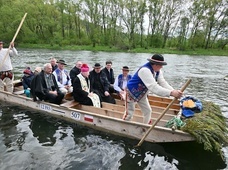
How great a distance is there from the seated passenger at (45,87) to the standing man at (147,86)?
265 cm

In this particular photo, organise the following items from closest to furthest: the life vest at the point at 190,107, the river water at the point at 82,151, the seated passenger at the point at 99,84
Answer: the river water at the point at 82,151 → the life vest at the point at 190,107 → the seated passenger at the point at 99,84

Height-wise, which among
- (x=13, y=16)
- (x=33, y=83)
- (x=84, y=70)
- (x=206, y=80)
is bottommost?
(x=206, y=80)

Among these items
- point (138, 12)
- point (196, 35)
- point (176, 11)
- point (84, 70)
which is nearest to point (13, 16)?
point (138, 12)

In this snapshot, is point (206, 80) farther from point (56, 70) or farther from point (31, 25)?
point (31, 25)

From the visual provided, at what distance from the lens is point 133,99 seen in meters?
5.41

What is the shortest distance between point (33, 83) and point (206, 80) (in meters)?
12.2

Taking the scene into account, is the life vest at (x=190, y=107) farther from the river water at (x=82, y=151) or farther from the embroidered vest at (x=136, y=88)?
the embroidered vest at (x=136, y=88)

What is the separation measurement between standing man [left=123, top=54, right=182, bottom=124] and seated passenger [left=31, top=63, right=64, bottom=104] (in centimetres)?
265

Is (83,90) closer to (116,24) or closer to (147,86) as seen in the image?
(147,86)

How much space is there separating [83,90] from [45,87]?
1336 millimetres

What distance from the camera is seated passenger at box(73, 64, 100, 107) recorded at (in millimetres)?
7078

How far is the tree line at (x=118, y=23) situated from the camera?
4469cm

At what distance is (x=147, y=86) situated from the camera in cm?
476

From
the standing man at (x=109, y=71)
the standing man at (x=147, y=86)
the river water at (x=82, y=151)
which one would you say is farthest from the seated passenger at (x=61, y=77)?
the standing man at (x=147, y=86)
